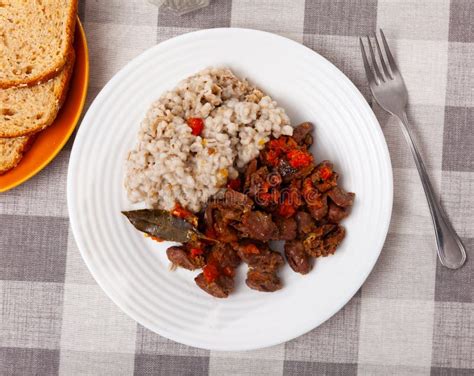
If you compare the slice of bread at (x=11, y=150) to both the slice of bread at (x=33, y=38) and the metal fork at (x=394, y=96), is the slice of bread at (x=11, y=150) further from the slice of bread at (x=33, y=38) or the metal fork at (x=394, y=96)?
the metal fork at (x=394, y=96)

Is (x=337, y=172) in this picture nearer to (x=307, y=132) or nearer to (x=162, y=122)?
(x=307, y=132)

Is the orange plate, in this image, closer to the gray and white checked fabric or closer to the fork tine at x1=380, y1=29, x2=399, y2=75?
the gray and white checked fabric

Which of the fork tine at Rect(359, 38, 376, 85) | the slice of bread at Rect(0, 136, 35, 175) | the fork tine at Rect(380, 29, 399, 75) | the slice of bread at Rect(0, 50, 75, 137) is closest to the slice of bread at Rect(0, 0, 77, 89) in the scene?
the slice of bread at Rect(0, 50, 75, 137)

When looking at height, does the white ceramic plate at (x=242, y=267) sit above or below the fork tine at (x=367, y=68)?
below

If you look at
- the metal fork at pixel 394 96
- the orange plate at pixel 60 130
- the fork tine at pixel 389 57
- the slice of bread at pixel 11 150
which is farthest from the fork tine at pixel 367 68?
the slice of bread at pixel 11 150

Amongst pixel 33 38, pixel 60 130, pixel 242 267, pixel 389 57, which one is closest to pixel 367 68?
pixel 389 57

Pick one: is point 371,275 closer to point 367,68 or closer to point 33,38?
point 367,68

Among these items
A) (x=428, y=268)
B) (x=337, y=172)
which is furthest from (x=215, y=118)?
(x=428, y=268)
